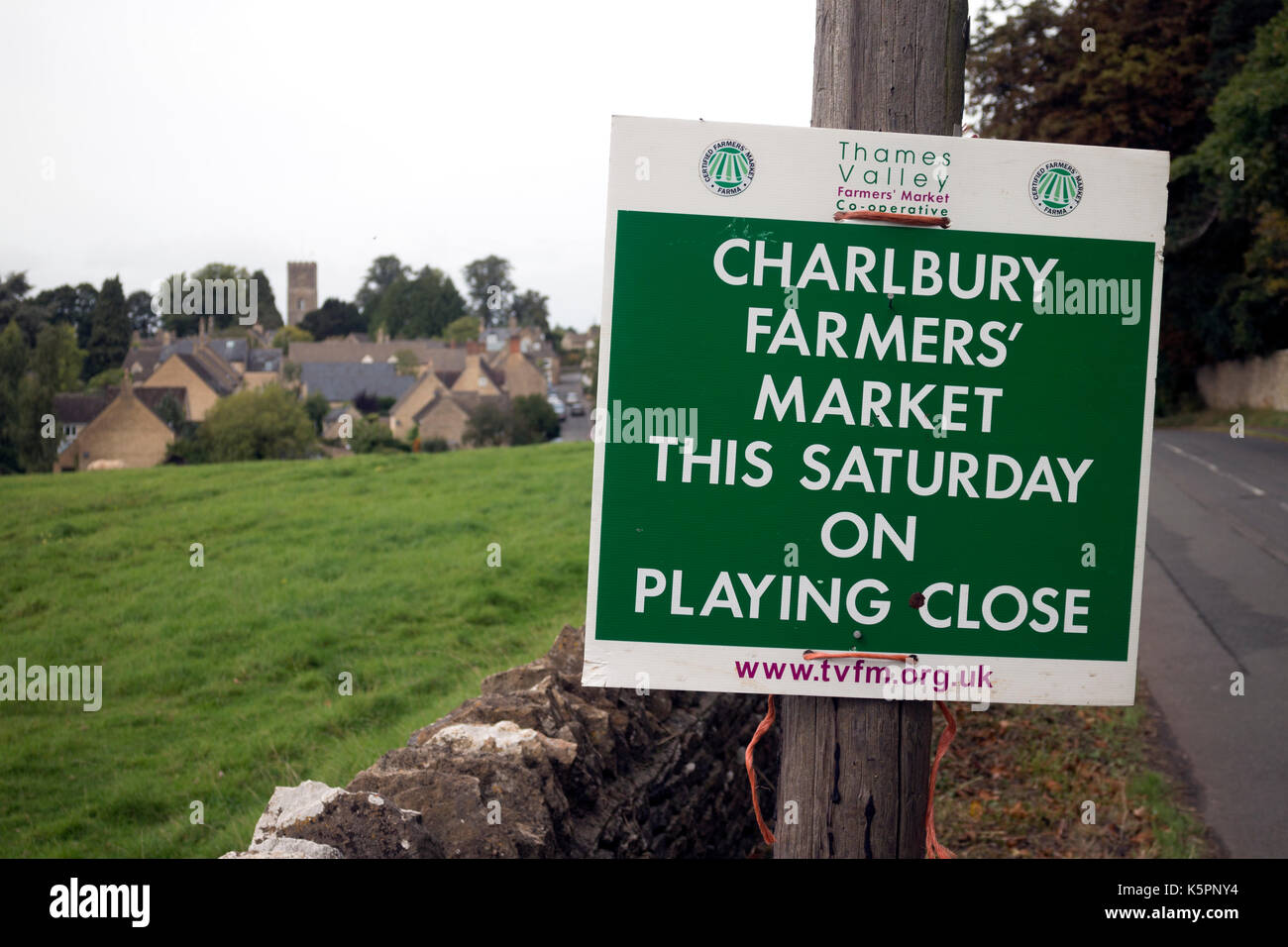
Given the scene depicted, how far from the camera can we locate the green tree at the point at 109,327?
77.0 ft

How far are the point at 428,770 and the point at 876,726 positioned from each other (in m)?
1.61

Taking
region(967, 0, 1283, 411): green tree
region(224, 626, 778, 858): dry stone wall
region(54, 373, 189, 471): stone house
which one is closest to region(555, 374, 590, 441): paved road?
region(54, 373, 189, 471): stone house

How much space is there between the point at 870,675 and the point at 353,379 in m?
61.0

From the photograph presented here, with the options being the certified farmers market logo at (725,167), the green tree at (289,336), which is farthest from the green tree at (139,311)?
the green tree at (289,336)

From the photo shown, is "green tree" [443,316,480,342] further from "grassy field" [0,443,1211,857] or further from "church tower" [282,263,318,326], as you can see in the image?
"grassy field" [0,443,1211,857]

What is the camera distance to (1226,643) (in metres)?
8.27

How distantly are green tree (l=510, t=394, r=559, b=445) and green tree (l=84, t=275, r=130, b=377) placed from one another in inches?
714

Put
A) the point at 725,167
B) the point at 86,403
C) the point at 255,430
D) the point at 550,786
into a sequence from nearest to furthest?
the point at 725,167 → the point at 550,786 → the point at 86,403 → the point at 255,430

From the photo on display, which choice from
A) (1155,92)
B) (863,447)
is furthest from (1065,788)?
(1155,92)

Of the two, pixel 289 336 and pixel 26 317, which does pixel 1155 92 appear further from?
pixel 289 336

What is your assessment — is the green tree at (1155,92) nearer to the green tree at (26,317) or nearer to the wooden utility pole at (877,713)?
the green tree at (26,317)

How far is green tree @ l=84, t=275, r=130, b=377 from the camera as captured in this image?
2347 centimetres

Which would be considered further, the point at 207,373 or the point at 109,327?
the point at 207,373

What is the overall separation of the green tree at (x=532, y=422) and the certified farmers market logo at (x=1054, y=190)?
38.4 m
